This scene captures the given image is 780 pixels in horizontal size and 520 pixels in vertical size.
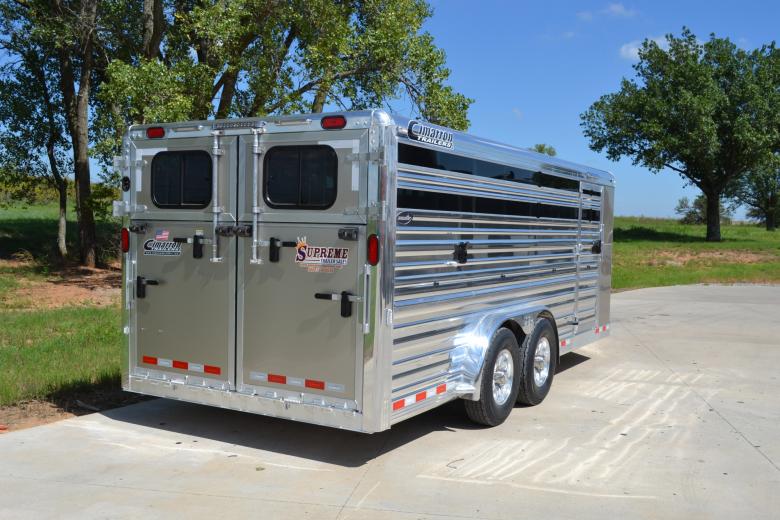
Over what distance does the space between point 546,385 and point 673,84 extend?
33.5m

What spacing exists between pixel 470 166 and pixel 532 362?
203 centimetres

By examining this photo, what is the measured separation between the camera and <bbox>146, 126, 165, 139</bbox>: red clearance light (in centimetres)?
612

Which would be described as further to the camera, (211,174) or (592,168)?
(592,168)

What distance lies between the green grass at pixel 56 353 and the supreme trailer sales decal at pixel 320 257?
3238 millimetres

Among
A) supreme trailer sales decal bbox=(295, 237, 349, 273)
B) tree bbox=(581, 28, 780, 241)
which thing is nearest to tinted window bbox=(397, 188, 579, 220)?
supreme trailer sales decal bbox=(295, 237, 349, 273)

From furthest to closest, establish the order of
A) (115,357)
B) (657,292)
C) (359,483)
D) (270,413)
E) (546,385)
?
(657,292) → (115,357) → (546,385) → (270,413) → (359,483)

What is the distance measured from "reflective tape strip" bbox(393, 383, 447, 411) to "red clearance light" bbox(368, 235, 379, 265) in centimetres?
101

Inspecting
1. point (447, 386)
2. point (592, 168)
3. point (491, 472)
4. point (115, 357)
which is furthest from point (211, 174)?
point (592, 168)

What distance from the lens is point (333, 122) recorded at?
5.30 meters

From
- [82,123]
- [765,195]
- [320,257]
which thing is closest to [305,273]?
[320,257]

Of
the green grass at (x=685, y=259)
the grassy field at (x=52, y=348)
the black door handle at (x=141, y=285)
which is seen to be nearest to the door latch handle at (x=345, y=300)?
the black door handle at (x=141, y=285)

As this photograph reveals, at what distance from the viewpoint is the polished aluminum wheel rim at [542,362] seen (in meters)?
7.39

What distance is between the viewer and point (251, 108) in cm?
1638

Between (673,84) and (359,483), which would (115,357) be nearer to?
(359,483)
